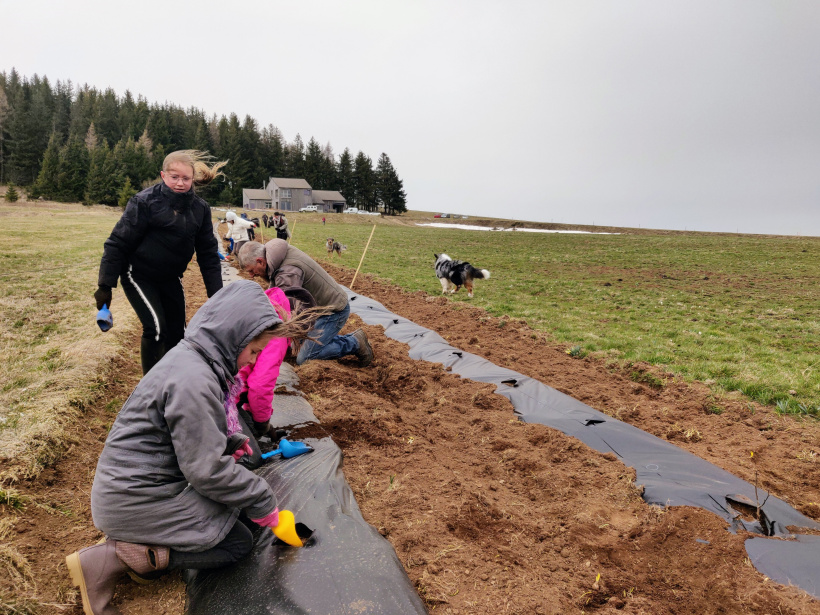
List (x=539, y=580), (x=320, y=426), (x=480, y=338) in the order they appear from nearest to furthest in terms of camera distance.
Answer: (x=539, y=580) → (x=320, y=426) → (x=480, y=338)

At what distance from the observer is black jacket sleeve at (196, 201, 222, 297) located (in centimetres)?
377

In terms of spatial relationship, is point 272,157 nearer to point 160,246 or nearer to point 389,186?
point 389,186

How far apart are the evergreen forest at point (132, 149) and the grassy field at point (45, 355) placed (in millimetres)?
46539

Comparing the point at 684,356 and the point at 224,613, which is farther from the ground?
the point at 684,356

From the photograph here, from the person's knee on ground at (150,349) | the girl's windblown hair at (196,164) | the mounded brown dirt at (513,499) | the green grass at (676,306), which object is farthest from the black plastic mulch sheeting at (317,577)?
the green grass at (676,306)

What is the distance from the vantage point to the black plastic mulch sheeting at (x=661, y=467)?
7.39 feet

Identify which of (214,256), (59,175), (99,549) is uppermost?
(59,175)

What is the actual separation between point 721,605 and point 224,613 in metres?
2.27

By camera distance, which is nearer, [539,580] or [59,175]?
[539,580]

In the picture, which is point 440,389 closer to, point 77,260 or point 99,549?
point 99,549

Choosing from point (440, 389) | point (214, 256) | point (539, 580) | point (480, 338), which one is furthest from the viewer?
point (480, 338)

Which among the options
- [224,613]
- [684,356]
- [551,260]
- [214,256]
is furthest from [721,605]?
[551,260]

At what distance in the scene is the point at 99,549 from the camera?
6.27ft

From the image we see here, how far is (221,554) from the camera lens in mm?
2086
